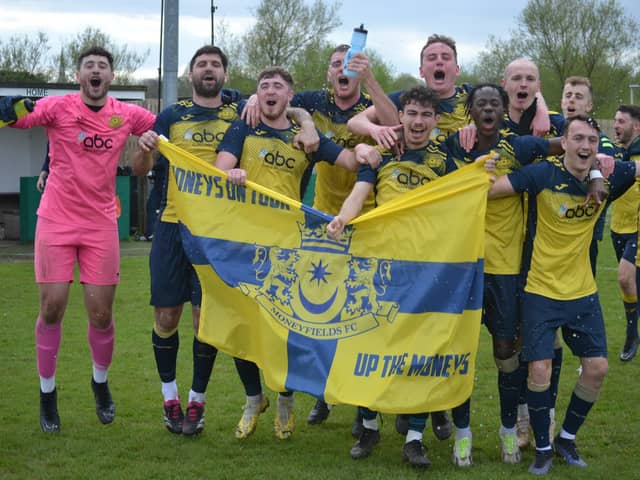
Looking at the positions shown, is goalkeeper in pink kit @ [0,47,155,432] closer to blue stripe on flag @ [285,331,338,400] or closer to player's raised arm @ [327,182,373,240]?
blue stripe on flag @ [285,331,338,400]

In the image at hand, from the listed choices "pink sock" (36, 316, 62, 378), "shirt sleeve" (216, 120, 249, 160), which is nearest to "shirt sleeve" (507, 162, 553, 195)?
"shirt sleeve" (216, 120, 249, 160)

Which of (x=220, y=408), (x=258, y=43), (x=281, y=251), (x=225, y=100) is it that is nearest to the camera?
(x=281, y=251)

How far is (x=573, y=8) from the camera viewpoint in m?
49.1

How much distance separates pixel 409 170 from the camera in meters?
6.01

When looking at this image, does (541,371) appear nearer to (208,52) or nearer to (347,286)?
(347,286)

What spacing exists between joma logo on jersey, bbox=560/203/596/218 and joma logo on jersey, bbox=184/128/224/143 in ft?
8.06

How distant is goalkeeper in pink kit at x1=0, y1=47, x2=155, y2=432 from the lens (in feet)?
22.0

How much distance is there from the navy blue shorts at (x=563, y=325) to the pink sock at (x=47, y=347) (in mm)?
3398

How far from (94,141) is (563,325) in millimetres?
3530

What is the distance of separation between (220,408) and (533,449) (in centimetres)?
255

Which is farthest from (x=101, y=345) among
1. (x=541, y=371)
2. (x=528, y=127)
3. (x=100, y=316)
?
(x=528, y=127)

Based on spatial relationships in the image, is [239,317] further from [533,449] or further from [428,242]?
[533,449]

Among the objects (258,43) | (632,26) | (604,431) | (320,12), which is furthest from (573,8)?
(604,431)

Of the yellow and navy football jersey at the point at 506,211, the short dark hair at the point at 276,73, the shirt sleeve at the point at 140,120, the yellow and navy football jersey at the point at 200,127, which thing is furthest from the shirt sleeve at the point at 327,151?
the shirt sleeve at the point at 140,120
